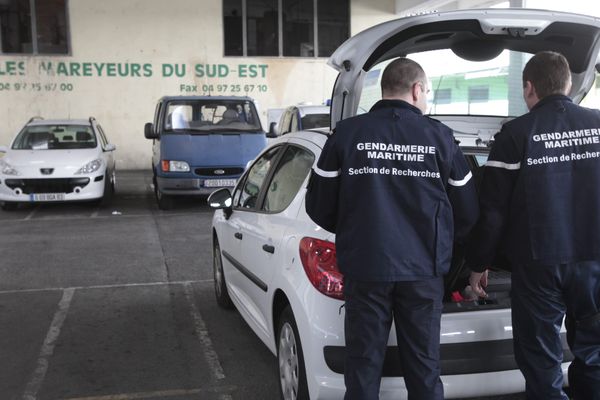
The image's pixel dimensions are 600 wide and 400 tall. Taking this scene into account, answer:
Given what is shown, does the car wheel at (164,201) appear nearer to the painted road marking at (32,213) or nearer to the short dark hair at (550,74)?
the painted road marking at (32,213)

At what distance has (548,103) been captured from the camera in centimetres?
259

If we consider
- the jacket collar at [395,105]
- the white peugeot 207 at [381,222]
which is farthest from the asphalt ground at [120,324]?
the jacket collar at [395,105]

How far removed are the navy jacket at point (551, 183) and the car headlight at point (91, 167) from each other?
843 centimetres

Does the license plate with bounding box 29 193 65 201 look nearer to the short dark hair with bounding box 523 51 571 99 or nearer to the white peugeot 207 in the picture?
the white peugeot 207

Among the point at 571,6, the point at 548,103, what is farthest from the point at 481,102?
the point at 571,6

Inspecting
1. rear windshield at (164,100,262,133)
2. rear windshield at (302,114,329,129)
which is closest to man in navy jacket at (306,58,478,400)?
rear windshield at (164,100,262,133)

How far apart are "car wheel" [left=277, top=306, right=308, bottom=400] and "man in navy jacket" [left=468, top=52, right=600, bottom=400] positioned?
951 millimetres

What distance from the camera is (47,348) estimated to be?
4195 millimetres

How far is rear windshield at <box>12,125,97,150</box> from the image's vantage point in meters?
10.4

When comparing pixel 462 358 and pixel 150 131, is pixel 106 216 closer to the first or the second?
pixel 150 131

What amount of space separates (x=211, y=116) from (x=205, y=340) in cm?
674

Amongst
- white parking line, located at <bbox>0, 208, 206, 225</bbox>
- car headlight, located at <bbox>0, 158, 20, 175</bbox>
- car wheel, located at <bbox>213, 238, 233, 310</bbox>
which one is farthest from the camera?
car headlight, located at <bbox>0, 158, 20, 175</bbox>

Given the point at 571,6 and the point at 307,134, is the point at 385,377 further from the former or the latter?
the point at 571,6

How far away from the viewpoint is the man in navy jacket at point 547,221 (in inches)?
100
